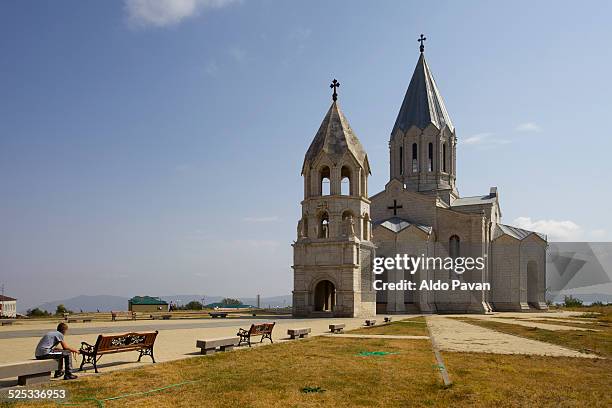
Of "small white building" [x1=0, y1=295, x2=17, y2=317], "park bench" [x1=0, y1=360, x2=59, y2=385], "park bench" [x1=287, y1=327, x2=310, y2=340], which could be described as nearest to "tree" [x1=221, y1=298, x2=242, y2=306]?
"small white building" [x1=0, y1=295, x2=17, y2=317]

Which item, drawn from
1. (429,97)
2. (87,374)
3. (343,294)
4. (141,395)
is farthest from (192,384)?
(429,97)

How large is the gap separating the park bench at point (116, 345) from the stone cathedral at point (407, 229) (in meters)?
24.3

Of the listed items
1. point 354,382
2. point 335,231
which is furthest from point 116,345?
point 335,231

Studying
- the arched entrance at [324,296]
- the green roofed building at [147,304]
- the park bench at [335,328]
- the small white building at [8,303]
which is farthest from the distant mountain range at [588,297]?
the small white building at [8,303]

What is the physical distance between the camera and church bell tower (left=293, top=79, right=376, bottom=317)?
36812 millimetres

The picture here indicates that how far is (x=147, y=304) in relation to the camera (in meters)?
51.4

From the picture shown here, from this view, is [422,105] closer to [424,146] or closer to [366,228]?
[424,146]

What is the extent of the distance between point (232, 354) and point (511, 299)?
128 ft

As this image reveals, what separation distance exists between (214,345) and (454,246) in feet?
120

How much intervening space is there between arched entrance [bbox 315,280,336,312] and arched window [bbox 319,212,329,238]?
10.8 ft

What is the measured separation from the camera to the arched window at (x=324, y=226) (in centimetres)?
3914

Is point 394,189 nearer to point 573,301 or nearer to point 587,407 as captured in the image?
point 573,301

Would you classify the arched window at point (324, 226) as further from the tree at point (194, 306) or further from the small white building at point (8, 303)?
the small white building at point (8, 303)

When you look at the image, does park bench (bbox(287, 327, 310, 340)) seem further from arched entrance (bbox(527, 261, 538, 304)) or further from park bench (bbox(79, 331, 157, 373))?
arched entrance (bbox(527, 261, 538, 304))
